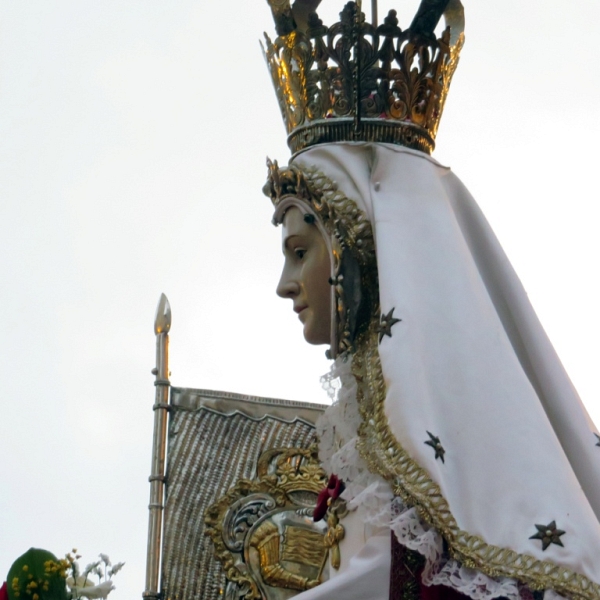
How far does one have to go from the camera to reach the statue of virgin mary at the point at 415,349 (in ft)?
16.2

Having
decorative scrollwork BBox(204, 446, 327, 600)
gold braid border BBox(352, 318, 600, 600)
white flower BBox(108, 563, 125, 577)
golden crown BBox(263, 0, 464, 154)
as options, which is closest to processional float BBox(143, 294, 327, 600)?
decorative scrollwork BBox(204, 446, 327, 600)

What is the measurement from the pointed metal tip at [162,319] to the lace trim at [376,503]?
1.47 meters

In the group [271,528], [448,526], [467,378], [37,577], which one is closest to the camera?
[448,526]

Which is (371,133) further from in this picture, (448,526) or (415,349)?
(448,526)

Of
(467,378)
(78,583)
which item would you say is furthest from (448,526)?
(78,583)

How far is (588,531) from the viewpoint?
488cm

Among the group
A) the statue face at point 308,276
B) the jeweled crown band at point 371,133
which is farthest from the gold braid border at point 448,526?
the jeweled crown band at point 371,133

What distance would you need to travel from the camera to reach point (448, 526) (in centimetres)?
492

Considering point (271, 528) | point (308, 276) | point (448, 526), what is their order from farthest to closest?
point (271, 528), point (308, 276), point (448, 526)

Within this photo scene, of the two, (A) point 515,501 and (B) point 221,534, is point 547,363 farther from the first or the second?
(B) point 221,534

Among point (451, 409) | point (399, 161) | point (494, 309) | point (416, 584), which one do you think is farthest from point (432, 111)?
point (416, 584)

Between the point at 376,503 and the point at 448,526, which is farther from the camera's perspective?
the point at 376,503

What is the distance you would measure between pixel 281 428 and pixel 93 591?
1944mm

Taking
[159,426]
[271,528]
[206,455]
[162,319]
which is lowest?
[271,528]
